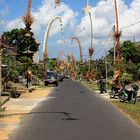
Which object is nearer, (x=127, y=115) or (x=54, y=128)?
(x=54, y=128)

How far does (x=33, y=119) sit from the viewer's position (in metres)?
19.5

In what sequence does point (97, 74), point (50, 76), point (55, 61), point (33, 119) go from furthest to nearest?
1. point (55, 61)
2. point (97, 74)
3. point (50, 76)
4. point (33, 119)

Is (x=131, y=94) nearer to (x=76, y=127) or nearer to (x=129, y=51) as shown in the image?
(x=76, y=127)

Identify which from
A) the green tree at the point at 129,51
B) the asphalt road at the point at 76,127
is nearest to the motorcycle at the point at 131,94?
the asphalt road at the point at 76,127

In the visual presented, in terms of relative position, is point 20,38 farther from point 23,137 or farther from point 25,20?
point 23,137

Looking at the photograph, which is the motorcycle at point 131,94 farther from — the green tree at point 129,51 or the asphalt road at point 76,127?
the green tree at point 129,51


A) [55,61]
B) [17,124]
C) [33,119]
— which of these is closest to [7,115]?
[33,119]

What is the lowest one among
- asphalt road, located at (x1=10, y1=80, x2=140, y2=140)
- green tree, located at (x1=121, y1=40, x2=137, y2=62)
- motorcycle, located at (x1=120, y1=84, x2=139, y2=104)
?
asphalt road, located at (x1=10, y1=80, x2=140, y2=140)

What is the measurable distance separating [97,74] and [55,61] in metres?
80.3

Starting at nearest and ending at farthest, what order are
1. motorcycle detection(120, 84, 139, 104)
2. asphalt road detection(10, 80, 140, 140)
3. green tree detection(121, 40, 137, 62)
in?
asphalt road detection(10, 80, 140, 140)
motorcycle detection(120, 84, 139, 104)
green tree detection(121, 40, 137, 62)

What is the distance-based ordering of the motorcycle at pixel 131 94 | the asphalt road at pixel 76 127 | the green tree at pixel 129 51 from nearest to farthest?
the asphalt road at pixel 76 127
the motorcycle at pixel 131 94
the green tree at pixel 129 51

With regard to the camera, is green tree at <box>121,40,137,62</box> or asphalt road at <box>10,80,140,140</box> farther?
green tree at <box>121,40,137,62</box>

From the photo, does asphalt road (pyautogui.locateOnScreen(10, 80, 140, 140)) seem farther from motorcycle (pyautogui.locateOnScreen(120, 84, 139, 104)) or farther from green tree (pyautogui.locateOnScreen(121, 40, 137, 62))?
green tree (pyautogui.locateOnScreen(121, 40, 137, 62))

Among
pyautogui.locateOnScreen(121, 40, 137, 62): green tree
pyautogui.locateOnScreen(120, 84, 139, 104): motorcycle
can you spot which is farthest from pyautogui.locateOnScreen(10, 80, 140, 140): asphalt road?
pyautogui.locateOnScreen(121, 40, 137, 62): green tree
